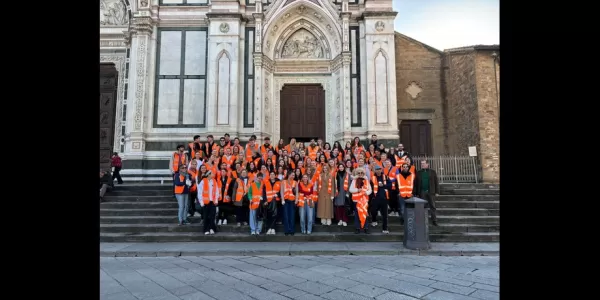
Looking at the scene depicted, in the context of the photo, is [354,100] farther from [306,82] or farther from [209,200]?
[209,200]

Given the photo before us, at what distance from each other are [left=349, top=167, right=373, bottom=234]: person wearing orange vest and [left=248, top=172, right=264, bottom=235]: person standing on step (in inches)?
94.7

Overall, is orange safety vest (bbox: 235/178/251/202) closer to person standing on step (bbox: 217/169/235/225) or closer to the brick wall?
person standing on step (bbox: 217/169/235/225)

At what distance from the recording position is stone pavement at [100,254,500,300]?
4.62 metres

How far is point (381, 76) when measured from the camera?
45.8ft

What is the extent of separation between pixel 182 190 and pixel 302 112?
7164mm

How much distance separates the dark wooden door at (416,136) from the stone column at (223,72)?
7.95 m

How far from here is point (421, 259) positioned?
693 centimetres

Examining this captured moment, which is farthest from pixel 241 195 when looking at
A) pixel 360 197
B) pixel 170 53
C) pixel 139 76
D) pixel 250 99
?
pixel 170 53

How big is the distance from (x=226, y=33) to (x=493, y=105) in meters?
12.0

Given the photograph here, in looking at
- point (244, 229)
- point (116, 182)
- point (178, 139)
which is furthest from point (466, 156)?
point (116, 182)

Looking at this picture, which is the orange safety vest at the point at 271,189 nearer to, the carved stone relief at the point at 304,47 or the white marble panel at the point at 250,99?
the white marble panel at the point at 250,99

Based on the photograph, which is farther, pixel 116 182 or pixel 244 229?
pixel 116 182
